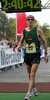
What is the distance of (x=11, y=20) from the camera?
289ft

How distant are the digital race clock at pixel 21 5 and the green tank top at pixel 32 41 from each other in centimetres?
910

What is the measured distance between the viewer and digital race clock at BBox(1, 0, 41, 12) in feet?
47.5

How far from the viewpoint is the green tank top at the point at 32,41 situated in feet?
18.2

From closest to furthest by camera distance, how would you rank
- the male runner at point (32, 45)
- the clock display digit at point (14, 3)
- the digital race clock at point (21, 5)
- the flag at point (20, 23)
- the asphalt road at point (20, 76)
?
the male runner at point (32, 45), the asphalt road at point (20, 76), the digital race clock at point (21, 5), the clock display digit at point (14, 3), the flag at point (20, 23)

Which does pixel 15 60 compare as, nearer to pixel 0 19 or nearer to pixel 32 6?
pixel 32 6

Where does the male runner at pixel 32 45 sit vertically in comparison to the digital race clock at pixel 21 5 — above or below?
above

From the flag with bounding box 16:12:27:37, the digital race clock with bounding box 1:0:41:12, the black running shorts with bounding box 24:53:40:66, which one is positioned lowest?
the flag with bounding box 16:12:27:37

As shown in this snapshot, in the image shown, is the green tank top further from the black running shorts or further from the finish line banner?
the finish line banner

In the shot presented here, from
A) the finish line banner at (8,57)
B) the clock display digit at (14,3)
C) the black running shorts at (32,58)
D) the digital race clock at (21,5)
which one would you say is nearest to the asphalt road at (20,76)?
the finish line banner at (8,57)

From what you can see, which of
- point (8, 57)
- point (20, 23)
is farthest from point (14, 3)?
point (20, 23)

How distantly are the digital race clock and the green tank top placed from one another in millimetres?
9098

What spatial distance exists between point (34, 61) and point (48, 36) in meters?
88.3

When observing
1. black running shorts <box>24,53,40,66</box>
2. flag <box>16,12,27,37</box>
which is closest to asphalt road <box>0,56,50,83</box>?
black running shorts <box>24,53,40,66</box>

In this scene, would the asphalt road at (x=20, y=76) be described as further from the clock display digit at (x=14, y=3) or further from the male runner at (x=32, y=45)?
the clock display digit at (x=14, y=3)
